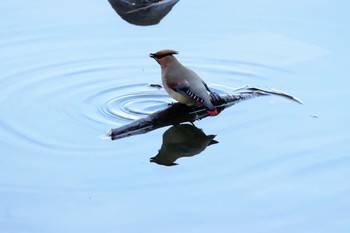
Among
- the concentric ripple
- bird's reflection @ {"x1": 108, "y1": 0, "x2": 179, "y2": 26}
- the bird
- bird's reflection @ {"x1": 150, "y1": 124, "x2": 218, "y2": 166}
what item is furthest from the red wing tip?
bird's reflection @ {"x1": 108, "y1": 0, "x2": 179, "y2": 26}

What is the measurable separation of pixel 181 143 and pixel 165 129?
18cm

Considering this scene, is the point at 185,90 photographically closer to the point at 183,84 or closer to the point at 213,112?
the point at 183,84

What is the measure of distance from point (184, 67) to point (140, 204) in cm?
151

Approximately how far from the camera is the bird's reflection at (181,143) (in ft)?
15.0

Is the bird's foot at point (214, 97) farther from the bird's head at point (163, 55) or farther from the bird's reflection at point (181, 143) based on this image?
the bird's head at point (163, 55)

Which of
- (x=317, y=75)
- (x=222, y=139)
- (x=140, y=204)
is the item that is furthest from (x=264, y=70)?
(x=140, y=204)

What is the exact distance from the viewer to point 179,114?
5.12 meters

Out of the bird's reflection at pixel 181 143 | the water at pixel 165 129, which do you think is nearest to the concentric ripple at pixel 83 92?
the water at pixel 165 129

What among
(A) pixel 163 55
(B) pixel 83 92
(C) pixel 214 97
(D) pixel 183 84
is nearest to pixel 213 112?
(C) pixel 214 97

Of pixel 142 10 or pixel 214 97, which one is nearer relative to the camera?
pixel 214 97

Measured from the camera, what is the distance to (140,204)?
160 inches

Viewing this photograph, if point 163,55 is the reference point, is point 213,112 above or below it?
below

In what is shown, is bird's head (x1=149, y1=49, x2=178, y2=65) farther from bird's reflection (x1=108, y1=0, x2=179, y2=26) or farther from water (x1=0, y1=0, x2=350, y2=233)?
bird's reflection (x1=108, y1=0, x2=179, y2=26)

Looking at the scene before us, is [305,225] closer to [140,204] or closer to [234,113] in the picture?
[140,204]
